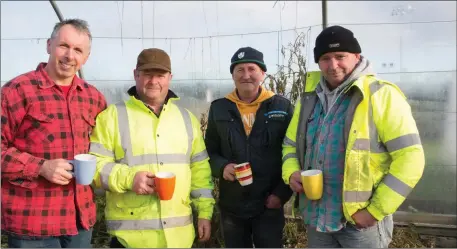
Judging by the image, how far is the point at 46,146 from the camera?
6.66 feet

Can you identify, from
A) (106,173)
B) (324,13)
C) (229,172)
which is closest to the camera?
(106,173)

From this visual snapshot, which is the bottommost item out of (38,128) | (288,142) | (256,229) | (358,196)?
(256,229)

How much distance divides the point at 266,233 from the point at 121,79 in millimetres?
2904

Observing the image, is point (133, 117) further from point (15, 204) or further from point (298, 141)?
point (298, 141)

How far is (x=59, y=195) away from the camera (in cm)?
209

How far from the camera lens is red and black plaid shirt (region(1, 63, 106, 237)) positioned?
199 centimetres

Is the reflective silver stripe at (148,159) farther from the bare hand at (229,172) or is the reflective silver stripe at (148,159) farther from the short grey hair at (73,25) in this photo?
the short grey hair at (73,25)

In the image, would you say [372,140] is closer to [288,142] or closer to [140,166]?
[288,142]

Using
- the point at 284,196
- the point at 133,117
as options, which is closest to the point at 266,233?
the point at 284,196

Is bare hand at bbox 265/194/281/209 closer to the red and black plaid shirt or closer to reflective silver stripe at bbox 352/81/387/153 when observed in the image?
reflective silver stripe at bbox 352/81/387/153

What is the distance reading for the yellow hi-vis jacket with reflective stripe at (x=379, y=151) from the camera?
197 cm

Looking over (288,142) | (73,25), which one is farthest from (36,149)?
(288,142)

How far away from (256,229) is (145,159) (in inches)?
39.5

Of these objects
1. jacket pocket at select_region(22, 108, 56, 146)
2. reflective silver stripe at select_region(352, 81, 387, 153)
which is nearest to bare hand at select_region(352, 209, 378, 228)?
reflective silver stripe at select_region(352, 81, 387, 153)
